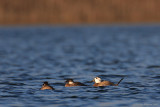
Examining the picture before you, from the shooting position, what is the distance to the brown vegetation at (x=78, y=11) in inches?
3515

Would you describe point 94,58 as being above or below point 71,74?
above

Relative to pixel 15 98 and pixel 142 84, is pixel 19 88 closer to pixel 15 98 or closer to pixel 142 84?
pixel 15 98

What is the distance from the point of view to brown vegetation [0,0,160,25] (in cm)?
8928

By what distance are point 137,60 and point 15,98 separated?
15.0 metres

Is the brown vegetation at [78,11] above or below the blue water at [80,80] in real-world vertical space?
above

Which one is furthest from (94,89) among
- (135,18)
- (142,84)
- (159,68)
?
(135,18)

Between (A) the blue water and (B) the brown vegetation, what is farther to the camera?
(B) the brown vegetation

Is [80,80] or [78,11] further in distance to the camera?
[78,11]

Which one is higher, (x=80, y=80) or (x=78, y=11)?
(x=78, y=11)

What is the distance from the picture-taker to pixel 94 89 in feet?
59.4

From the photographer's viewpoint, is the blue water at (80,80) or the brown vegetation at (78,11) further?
the brown vegetation at (78,11)

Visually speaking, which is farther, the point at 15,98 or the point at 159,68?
the point at 159,68

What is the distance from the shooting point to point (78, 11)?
3639 inches

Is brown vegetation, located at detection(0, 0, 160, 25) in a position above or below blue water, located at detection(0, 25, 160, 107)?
above
